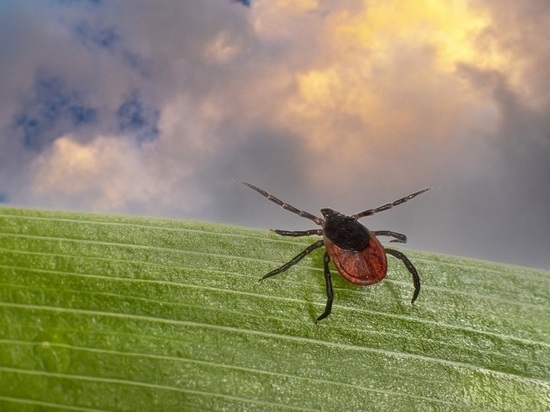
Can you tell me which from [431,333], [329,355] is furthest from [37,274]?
[431,333]

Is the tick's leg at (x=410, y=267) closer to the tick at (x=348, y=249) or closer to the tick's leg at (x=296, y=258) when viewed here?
the tick at (x=348, y=249)

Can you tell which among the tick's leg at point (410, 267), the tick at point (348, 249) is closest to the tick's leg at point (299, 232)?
the tick at point (348, 249)

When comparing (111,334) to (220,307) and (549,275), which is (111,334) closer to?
(220,307)

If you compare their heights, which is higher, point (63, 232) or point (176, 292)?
point (63, 232)

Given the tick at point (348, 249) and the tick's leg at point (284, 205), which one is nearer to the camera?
the tick at point (348, 249)

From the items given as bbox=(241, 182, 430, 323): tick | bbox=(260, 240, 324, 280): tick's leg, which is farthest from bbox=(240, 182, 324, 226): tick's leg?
bbox=(260, 240, 324, 280): tick's leg

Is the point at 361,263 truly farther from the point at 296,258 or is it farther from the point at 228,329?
the point at 228,329
